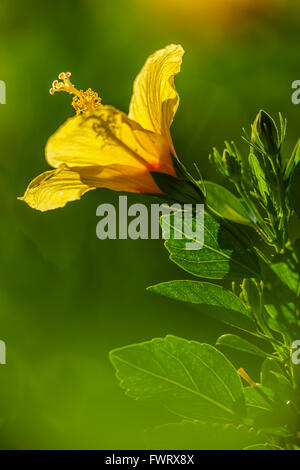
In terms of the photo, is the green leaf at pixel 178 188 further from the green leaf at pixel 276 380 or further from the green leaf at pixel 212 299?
the green leaf at pixel 276 380

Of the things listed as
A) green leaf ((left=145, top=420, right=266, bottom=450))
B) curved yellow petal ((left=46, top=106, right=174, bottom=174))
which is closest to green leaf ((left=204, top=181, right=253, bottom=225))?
curved yellow petal ((left=46, top=106, right=174, bottom=174))

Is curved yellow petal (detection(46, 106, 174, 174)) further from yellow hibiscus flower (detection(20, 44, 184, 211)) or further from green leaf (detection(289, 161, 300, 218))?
green leaf (detection(289, 161, 300, 218))

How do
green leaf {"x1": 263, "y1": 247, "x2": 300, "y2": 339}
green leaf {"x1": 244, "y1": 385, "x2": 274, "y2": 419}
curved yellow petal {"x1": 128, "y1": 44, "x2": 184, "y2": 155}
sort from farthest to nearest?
curved yellow petal {"x1": 128, "y1": 44, "x2": 184, "y2": 155}
green leaf {"x1": 244, "y1": 385, "x2": 274, "y2": 419}
green leaf {"x1": 263, "y1": 247, "x2": 300, "y2": 339}

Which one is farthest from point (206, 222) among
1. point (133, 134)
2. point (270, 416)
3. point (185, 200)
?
point (270, 416)

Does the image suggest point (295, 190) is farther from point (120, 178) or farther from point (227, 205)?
point (120, 178)

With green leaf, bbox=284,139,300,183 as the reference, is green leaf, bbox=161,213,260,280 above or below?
below

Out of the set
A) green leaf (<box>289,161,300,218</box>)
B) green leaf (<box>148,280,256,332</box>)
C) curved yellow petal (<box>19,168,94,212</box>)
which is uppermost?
→ curved yellow petal (<box>19,168,94,212</box>)
